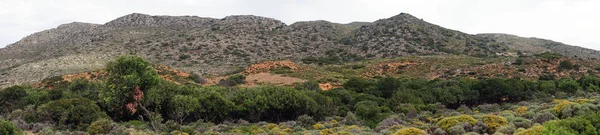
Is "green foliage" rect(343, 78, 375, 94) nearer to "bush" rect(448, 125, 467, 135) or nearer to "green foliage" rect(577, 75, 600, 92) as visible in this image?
"green foliage" rect(577, 75, 600, 92)

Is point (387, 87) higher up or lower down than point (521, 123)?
lower down

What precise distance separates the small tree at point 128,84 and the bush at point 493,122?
20374 millimetres

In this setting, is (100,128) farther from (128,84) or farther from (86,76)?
(86,76)

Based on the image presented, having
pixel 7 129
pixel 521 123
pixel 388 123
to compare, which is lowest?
pixel 388 123

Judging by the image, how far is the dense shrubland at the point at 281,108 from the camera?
66.3ft

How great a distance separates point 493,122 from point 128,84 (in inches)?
886

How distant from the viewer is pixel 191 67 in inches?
2589

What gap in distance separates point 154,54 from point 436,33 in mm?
53776

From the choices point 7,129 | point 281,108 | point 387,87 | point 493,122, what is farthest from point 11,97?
point 493,122

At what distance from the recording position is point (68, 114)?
25609 mm

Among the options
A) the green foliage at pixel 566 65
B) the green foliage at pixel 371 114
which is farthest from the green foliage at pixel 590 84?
the green foliage at pixel 371 114

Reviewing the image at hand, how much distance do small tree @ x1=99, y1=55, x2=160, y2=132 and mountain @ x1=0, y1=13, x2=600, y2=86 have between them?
99.4 feet

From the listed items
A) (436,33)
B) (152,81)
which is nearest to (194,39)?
(436,33)

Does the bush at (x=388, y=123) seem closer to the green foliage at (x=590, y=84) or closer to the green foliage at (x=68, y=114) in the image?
the green foliage at (x=68, y=114)
